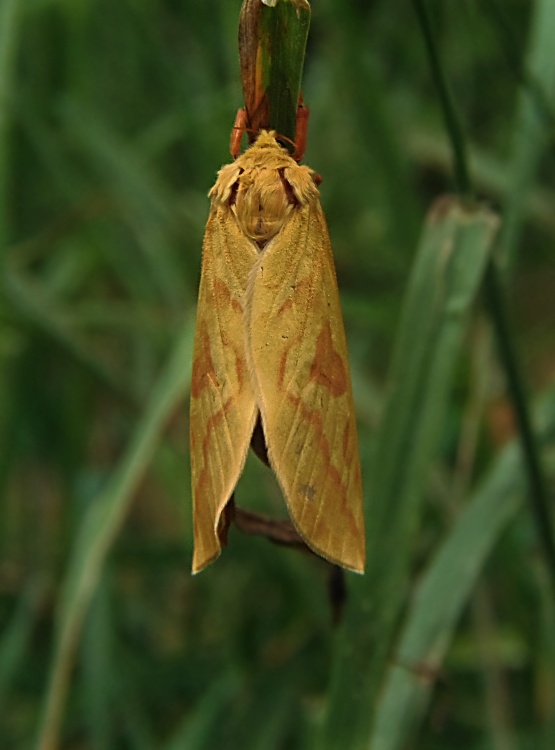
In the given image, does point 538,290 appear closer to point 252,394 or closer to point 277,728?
point 277,728

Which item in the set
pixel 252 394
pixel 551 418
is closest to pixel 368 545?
pixel 252 394

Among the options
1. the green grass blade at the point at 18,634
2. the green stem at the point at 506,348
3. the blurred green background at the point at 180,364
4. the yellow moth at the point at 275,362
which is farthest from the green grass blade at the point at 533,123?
the green grass blade at the point at 18,634

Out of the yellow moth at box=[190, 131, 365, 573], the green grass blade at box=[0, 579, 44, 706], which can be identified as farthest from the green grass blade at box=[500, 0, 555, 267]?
the green grass blade at box=[0, 579, 44, 706]

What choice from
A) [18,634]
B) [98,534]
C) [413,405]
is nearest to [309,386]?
[413,405]

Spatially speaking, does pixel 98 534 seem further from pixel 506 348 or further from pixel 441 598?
pixel 506 348

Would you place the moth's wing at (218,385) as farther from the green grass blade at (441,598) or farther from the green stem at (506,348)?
the green grass blade at (441,598)
